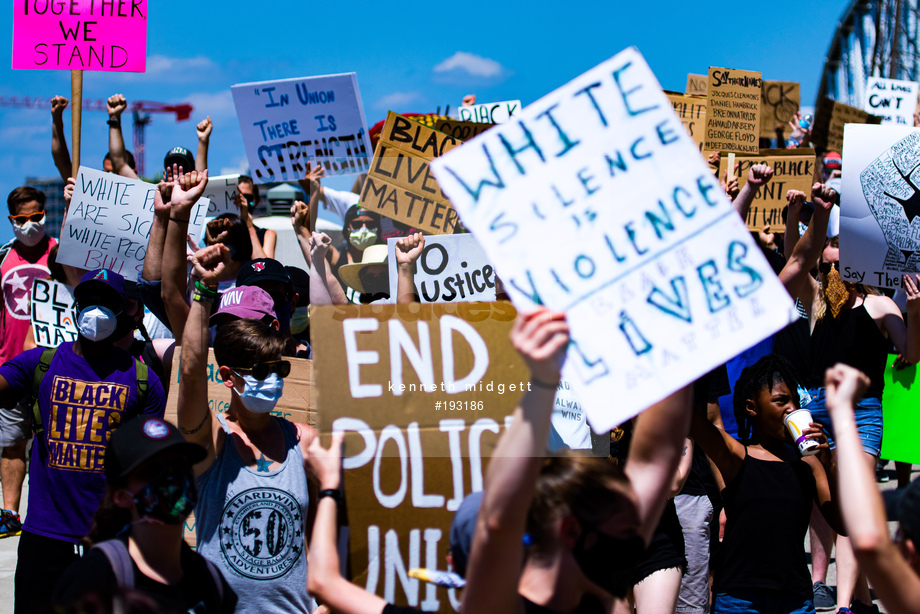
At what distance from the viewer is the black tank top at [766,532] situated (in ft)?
10.9

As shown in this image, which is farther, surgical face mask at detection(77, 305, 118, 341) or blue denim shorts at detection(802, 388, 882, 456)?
blue denim shorts at detection(802, 388, 882, 456)

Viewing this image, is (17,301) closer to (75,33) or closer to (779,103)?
(75,33)

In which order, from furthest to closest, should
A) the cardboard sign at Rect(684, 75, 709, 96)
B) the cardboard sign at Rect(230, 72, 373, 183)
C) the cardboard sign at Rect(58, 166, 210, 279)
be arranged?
the cardboard sign at Rect(684, 75, 709, 96) → the cardboard sign at Rect(230, 72, 373, 183) → the cardboard sign at Rect(58, 166, 210, 279)

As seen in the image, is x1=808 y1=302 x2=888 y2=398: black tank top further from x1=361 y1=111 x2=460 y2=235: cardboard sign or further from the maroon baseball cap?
the maroon baseball cap

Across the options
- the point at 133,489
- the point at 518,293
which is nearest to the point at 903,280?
the point at 518,293

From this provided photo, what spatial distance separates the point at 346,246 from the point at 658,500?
6216 millimetres

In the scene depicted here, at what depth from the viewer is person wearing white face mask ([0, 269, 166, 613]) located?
3357mm

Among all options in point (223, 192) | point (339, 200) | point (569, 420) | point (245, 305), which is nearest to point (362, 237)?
point (339, 200)

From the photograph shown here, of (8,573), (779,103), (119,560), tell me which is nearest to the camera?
(119,560)

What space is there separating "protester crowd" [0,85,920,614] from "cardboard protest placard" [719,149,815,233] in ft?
3.14

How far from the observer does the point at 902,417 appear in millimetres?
6352

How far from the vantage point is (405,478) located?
2.60m

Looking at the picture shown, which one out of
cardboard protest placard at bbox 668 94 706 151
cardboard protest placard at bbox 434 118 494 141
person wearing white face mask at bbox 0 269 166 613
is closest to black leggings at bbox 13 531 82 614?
person wearing white face mask at bbox 0 269 166 613

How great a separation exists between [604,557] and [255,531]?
1332mm
